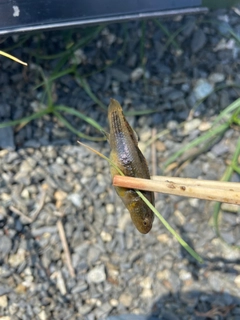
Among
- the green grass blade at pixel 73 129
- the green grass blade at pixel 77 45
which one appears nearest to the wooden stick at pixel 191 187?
the green grass blade at pixel 73 129

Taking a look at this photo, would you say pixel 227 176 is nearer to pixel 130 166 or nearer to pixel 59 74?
pixel 130 166

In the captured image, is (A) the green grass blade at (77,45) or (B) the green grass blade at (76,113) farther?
(A) the green grass blade at (77,45)

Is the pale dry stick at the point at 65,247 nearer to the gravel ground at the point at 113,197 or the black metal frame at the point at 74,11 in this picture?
the gravel ground at the point at 113,197

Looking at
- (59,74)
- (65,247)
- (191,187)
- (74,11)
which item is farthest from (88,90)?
(191,187)

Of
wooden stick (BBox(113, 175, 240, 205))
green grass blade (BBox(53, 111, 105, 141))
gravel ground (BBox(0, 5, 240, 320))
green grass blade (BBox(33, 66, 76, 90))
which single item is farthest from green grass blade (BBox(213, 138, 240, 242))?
green grass blade (BBox(33, 66, 76, 90))

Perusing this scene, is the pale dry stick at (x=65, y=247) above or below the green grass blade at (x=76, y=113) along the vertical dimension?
below

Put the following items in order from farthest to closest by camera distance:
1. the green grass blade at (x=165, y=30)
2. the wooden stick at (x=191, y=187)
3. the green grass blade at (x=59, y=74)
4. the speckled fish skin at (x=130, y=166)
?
1. the green grass blade at (x=165, y=30)
2. the green grass blade at (x=59, y=74)
3. the speckled fish skin at (x=130, y=166)
4. the wooden stick at (x=191, y=187)

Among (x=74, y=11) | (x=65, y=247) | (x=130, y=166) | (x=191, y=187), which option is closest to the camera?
(x=191, y=187)
